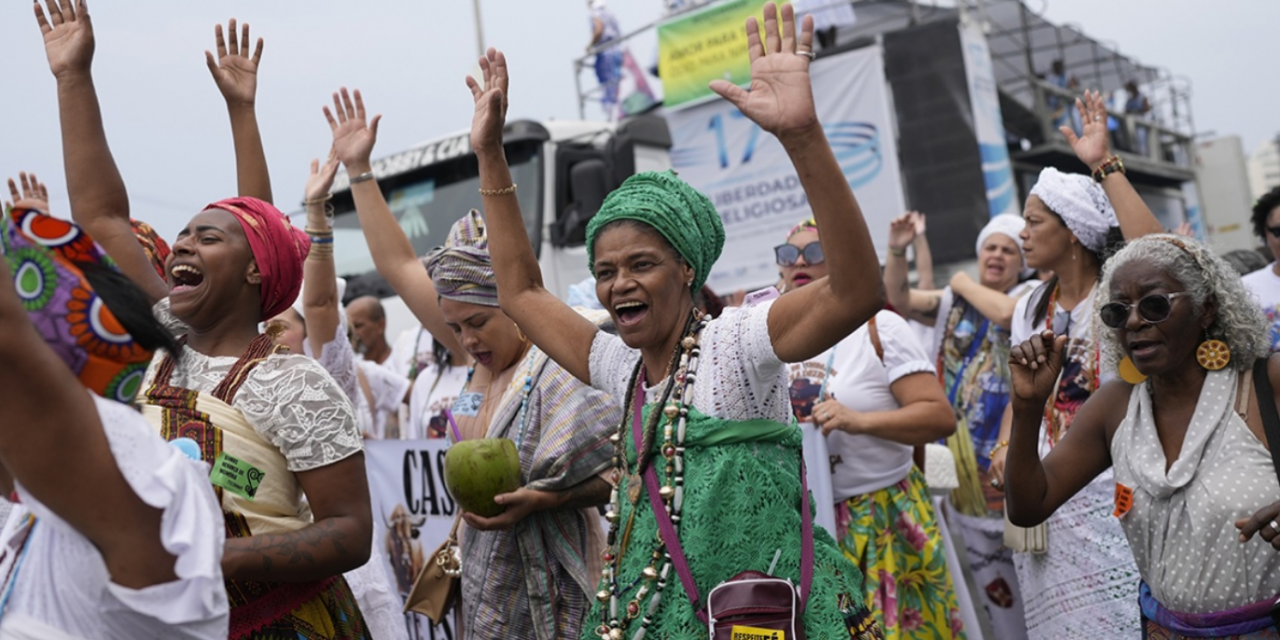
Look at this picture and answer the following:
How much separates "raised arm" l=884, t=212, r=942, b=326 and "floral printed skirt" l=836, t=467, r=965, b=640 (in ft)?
4.46

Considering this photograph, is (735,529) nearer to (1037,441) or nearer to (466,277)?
(1037,441)

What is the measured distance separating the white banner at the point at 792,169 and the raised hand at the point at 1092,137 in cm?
1121

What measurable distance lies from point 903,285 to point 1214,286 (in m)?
3.28

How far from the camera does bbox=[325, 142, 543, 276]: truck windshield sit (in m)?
9.98

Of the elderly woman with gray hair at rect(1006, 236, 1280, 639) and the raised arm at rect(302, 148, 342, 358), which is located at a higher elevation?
the raised arm at rect(302, 148, 342, 358)

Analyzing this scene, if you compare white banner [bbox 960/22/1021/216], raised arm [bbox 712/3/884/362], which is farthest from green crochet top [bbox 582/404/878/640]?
white banner [bbox 960/22/1021/216]

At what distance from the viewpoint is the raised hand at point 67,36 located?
341 cm

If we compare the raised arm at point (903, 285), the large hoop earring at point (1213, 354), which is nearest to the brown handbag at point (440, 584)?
the large hoop earring at point (1213, 354)

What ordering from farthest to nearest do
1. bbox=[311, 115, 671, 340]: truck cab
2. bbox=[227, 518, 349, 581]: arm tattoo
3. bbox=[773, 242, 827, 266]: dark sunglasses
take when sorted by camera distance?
1. bbox=[311, 115, 671, 340]: truck cab
2. bbox=[773, 242, 827, 266]: dark sunglasses
3. bbox=[227, 518, 349, 581]: arm tattoo

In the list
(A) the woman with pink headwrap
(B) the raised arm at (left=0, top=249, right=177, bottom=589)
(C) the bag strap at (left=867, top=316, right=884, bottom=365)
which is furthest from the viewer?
(C) the bag strap at (left=867, top=316, right=884, bottom=365)

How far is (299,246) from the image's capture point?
3.46 meters

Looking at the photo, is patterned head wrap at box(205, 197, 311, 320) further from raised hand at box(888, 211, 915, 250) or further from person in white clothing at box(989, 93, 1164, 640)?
raised hand at box(888, 211, 915, 250)

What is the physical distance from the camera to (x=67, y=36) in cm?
346

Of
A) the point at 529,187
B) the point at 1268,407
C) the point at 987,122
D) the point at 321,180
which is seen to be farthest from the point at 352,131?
the point at 987,122
